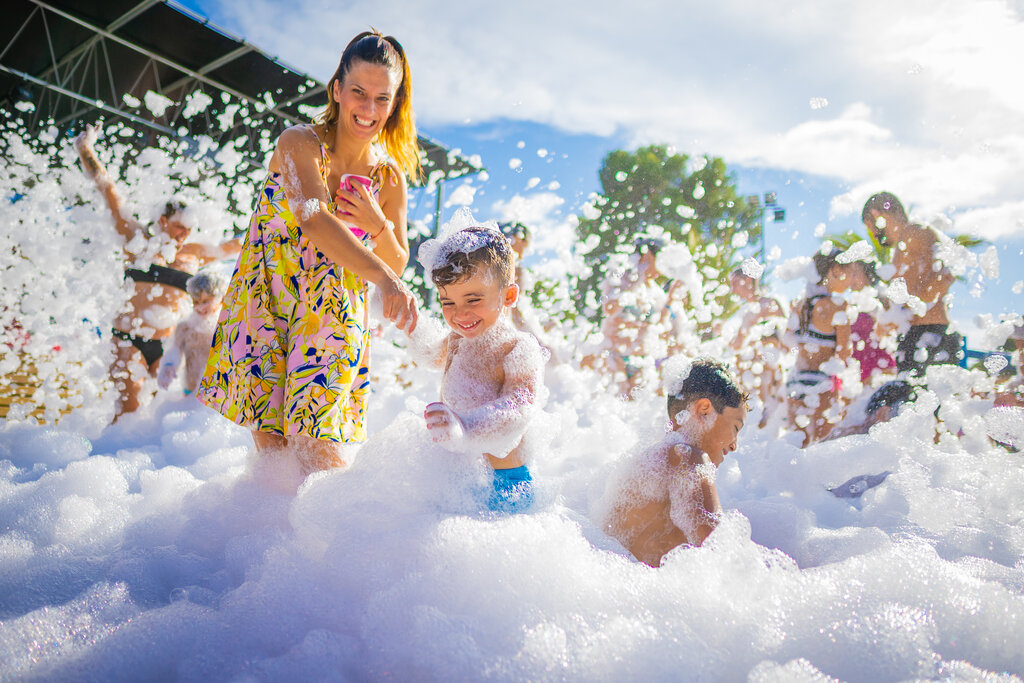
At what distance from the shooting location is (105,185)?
423cm

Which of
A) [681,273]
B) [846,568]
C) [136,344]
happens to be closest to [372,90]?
[846,568]

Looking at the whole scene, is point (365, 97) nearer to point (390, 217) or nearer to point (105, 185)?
point (390, 217)

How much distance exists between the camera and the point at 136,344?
4.40m

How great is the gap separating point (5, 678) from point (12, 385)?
7023 mm

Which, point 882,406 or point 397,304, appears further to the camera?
point 882,406

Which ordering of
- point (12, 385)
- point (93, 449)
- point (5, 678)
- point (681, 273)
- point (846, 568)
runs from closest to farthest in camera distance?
point (5, 678)
point (846, 568)
point (93, 449)
point (681, 273)
point (12, 385)

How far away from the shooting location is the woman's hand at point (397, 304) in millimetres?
1758

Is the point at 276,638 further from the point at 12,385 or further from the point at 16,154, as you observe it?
the point at 12,385

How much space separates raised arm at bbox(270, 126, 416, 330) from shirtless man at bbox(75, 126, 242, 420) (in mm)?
2640

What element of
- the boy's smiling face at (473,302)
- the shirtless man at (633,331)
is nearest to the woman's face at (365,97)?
the boy's smiling face at (473,302)

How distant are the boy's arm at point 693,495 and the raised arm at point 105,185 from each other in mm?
4036

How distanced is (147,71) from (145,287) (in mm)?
8131

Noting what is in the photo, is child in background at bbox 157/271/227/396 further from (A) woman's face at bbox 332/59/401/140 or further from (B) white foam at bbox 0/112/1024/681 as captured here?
(A) woman's face at bbox 332/59/401/140

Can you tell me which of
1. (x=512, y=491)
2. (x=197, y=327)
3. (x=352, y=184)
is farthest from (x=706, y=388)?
(x=197, y=327)
